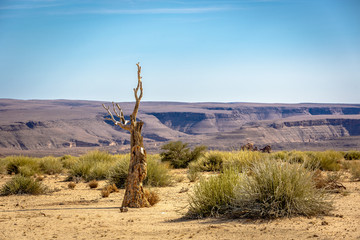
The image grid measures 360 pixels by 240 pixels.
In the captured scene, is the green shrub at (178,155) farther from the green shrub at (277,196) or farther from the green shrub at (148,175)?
the green shrub at (277,196)

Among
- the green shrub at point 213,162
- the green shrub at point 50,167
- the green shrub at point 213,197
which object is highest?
the green shrub at point 213,197

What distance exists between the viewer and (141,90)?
11.2 m

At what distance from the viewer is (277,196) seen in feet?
25.5

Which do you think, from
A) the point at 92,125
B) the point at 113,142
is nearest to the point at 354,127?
the point at 113,142

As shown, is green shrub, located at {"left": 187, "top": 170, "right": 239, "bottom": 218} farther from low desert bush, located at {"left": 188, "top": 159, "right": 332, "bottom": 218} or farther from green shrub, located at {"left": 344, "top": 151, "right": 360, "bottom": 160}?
green shrub, located at {"left": 344, "top": 151, "right": 360, "bottom": 160}

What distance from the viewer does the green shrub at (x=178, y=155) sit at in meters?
24.0

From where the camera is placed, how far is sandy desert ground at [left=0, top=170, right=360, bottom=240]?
6.95 m

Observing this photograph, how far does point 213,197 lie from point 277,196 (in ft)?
4.61

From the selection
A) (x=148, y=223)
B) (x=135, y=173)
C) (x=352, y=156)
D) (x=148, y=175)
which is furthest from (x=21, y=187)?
(x=352, y=156)

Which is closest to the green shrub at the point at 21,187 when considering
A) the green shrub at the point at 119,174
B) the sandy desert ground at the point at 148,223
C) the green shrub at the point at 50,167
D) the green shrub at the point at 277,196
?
the sandy desert ground at the point at 148,223

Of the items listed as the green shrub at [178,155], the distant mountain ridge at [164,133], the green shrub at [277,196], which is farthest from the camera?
the distant mountain ridge at [164,133]

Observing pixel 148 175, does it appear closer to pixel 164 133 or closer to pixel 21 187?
pixel 21 187

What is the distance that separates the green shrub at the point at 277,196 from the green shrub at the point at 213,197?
349 mm

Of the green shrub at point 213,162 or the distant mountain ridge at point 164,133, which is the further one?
the distant mountain ridge at point 164,133
